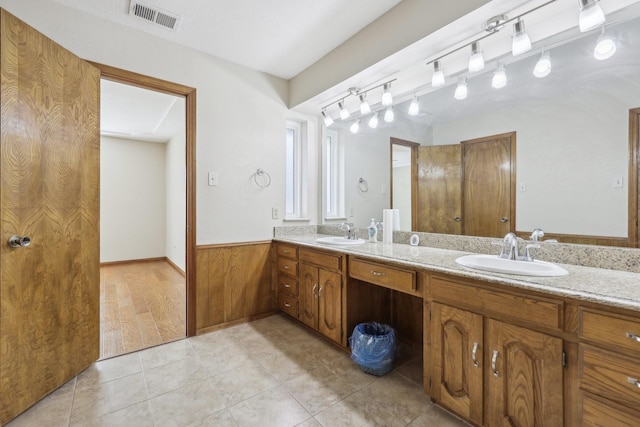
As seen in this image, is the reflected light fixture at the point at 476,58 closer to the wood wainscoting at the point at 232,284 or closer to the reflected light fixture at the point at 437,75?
the reflected light fixture at the point at 437,75

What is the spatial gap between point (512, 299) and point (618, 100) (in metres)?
1.11

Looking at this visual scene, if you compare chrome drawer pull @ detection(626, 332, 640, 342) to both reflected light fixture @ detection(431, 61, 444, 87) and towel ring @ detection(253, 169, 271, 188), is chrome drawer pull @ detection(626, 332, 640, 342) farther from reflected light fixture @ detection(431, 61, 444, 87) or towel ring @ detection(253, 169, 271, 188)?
towel ring @ detection(253, 169, 271, 188)

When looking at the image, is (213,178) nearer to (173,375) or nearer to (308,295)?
(308,295)

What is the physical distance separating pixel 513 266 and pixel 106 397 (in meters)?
2.31

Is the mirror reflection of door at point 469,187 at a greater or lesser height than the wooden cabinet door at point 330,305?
greater

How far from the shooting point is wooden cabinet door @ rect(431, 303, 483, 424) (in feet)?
4.22

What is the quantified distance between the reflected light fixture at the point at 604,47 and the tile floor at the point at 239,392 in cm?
191

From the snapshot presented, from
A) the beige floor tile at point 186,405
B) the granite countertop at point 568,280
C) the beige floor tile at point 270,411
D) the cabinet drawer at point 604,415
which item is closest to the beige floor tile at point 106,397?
the beige floor tile at point 186,405

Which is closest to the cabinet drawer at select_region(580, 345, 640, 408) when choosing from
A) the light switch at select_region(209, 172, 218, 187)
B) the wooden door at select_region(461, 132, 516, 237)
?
the wooden door at select_region(461, 132, 516, 237)

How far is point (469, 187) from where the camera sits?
1.90 meters

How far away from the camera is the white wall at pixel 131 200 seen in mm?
5012

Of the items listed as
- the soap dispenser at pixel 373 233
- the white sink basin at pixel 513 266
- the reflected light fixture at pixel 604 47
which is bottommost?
the white sink basin at pixel 513 266

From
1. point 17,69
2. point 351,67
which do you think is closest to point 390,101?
point 351,67

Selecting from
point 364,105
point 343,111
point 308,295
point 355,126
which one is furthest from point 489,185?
point 308,295
